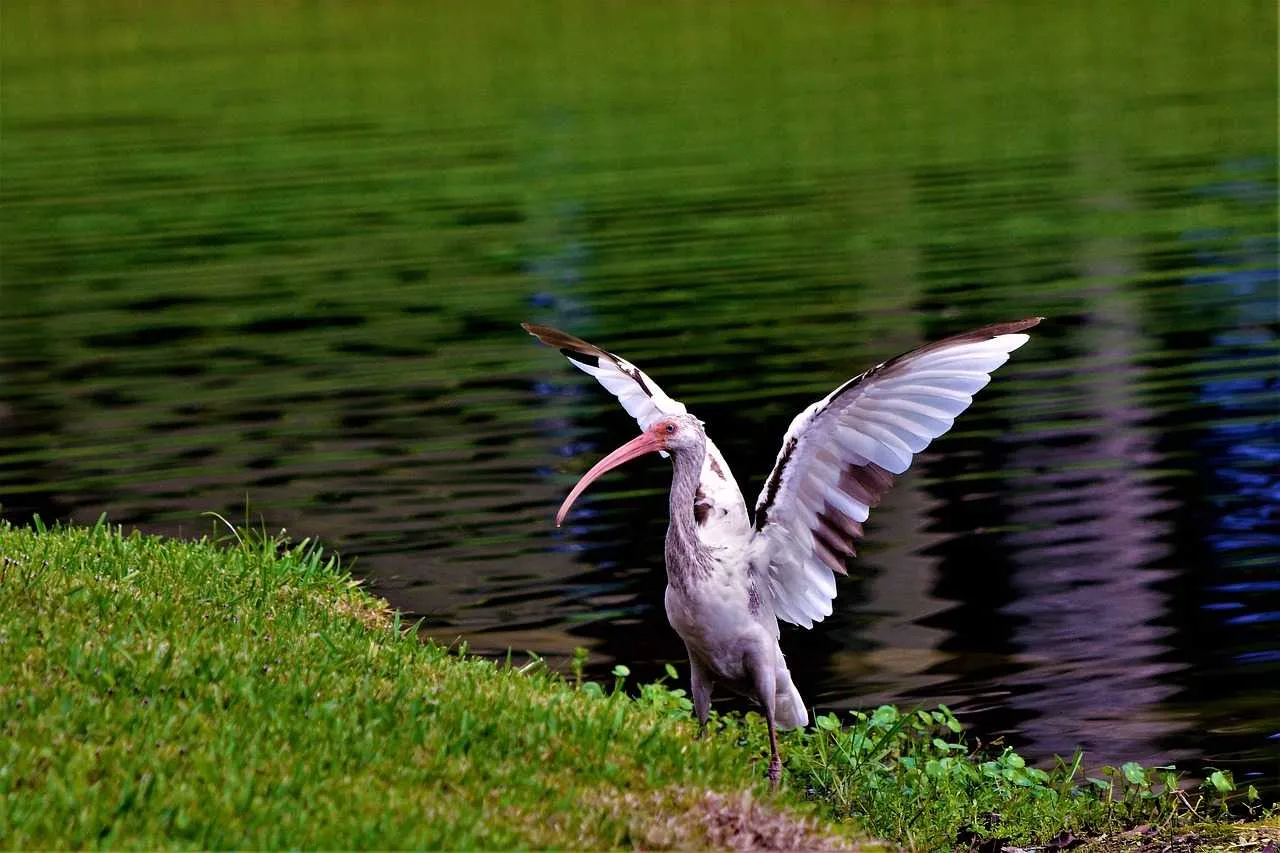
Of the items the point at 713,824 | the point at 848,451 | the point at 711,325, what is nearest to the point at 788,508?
the point at 848,451

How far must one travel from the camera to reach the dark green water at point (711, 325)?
13547 mm

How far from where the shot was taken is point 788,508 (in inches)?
372

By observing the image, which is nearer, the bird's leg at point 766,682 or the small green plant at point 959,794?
the bird's leg at point 766,682

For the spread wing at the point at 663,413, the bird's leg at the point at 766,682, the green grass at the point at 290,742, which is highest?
the spread wing at the point at 663,413

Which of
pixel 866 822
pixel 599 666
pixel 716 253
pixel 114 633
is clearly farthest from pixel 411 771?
pixel 716 253

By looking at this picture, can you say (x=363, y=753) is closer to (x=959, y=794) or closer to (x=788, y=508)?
(x=788, y=508)

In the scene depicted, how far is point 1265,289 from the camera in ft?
78.5

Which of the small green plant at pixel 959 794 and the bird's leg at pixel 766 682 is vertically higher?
the bird's leg at pixel 766 682

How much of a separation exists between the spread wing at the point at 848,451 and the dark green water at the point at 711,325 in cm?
242

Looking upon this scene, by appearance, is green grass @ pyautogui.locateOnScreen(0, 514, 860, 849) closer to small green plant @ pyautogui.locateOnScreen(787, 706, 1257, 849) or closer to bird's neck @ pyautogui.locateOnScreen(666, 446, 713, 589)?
bird's neck @ pyautogui.locateOnScreen(666, 446, 713, 589)

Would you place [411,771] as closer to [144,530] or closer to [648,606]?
[648,606]

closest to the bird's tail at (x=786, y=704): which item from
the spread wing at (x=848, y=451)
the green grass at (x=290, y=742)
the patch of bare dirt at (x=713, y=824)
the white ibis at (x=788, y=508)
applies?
the white ibis at (x=788, y=508)

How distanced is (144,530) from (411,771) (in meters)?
8.65

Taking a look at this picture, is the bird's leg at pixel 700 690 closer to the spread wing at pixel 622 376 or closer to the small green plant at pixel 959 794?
the small green plant at pixel 959 794
